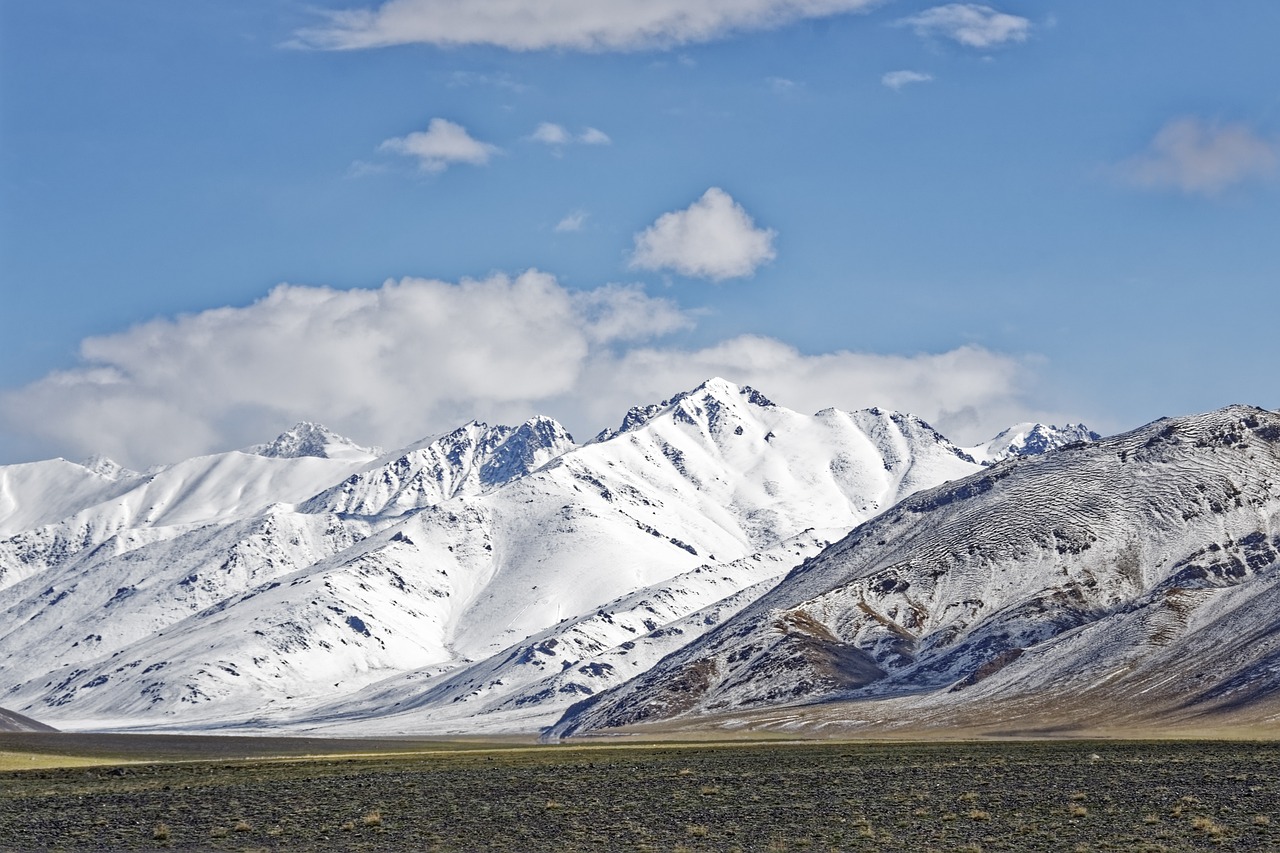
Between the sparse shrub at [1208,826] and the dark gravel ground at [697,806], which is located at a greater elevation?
the dark gravel ground at [697,806]

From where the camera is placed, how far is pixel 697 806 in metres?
78.0

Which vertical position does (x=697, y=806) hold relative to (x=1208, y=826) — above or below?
above

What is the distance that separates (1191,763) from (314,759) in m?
71.5

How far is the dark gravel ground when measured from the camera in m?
66.2

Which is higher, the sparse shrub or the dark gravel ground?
the dark gravel ground

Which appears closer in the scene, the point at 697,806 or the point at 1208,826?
the point at 1208,826

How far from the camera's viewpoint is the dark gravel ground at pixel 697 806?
217ft

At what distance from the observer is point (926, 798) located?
255ft

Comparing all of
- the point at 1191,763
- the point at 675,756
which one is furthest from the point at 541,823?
the point at 675,756

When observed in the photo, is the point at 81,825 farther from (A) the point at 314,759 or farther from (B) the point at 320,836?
(A) the point at 314,759

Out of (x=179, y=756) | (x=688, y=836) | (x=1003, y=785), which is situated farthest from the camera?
(x=179, y=756)

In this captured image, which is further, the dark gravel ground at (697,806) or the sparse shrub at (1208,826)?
the dark gravel ground at (697,806)

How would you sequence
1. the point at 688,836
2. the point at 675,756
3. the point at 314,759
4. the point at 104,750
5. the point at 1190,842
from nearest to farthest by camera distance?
the point at 1190,842 < the point at 688,836 < the point at 675,756 < the point at 314,759 < the point at 104,750

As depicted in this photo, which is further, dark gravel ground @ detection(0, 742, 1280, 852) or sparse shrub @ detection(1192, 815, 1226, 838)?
dark gravel ground @ detection(0, 742, 1280, 852)
